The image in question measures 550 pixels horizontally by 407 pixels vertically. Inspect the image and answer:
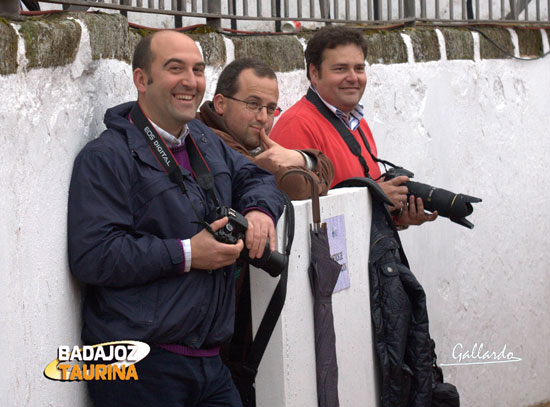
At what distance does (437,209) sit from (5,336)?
2.07 m

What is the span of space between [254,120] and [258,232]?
0.77 meters

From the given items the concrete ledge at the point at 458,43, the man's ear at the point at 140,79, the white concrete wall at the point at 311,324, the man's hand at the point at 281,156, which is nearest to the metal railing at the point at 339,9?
the concrete ledge at the point at 458,43

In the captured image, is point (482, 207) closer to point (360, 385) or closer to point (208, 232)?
point (360, 385)

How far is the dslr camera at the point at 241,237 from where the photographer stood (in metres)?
2.70

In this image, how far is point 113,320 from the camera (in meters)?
2.66

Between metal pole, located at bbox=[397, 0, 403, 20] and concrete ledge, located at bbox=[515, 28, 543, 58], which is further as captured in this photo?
concrete ledge, located at bbox=[515, 28, 543, 58]

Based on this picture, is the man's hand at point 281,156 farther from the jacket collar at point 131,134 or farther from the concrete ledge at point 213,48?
the concrete ledge at point 213,48

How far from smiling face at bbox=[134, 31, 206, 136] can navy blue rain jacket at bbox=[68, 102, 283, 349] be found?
0.35 feet

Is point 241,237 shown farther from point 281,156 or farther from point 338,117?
point 338,117

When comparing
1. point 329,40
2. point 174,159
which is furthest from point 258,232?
point 329,40

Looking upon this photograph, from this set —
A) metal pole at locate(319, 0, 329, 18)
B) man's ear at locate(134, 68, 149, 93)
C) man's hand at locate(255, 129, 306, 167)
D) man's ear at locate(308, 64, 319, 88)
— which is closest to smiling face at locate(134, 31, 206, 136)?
man's ear at locate(134, 68, 149, 93)

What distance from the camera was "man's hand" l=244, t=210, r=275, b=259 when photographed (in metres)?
2.81

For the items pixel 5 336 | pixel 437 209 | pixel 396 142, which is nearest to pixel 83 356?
pixel 5 336

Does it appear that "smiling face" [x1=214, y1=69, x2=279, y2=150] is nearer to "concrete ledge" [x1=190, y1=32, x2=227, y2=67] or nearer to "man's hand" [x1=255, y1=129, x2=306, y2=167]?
"man's hand" [x1=255, y1=129, x2=306, y2=167]
